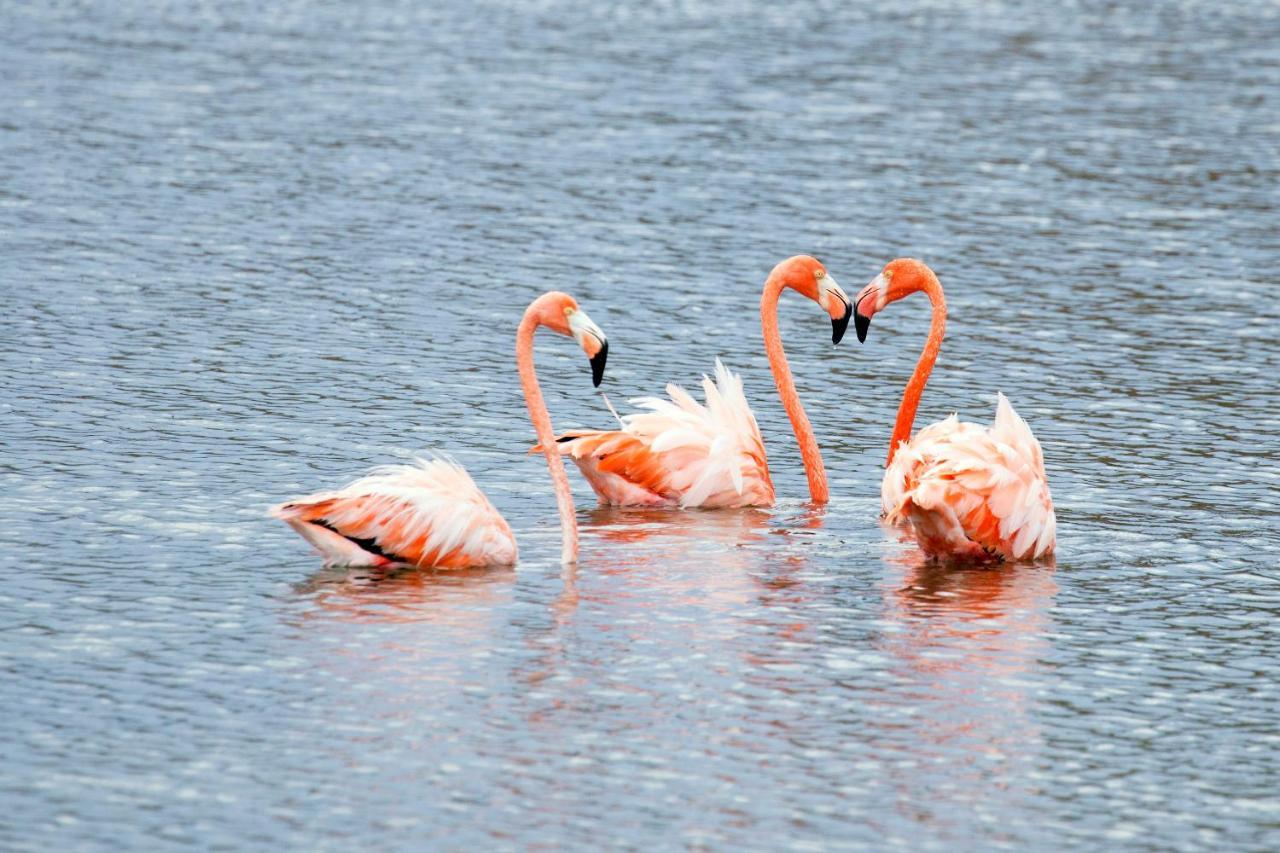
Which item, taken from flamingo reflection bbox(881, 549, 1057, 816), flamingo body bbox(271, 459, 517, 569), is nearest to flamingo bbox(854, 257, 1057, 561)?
flamingo reflection bbox(881, 549, 1057, 816)

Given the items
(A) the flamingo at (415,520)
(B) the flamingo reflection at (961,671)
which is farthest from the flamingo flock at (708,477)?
(B) the flamingo reflection at (961,671)

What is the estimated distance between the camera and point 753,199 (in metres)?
21.3

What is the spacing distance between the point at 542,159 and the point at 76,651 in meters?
14.4

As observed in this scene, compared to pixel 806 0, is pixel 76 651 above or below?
below

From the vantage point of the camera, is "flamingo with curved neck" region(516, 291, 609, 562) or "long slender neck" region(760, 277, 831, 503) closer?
"flamingo with curved neck" region(516, 291, 609, 562)

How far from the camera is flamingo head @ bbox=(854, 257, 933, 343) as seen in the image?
12.4m

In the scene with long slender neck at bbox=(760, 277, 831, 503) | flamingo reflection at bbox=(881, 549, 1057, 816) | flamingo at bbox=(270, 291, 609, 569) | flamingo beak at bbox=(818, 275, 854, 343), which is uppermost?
flamingo beak at bbox=(818, 275, 854, 343)

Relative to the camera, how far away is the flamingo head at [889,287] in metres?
12.4

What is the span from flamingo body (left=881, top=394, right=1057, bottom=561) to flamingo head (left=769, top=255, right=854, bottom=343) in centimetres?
144

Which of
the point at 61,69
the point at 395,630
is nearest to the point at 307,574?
the point at 395,630

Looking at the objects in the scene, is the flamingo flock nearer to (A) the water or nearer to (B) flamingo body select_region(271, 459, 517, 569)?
(B) flamingo body select_region(271, 459, 517, 569)

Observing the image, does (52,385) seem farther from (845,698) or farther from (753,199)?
(753,199)

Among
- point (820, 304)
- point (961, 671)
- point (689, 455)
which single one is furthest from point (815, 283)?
point (961, 671)

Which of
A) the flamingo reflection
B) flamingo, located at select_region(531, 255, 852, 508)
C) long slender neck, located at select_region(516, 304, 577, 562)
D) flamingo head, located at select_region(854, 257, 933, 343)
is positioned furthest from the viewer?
flamingo head, located at select_region(854, 257, 933, 343)
